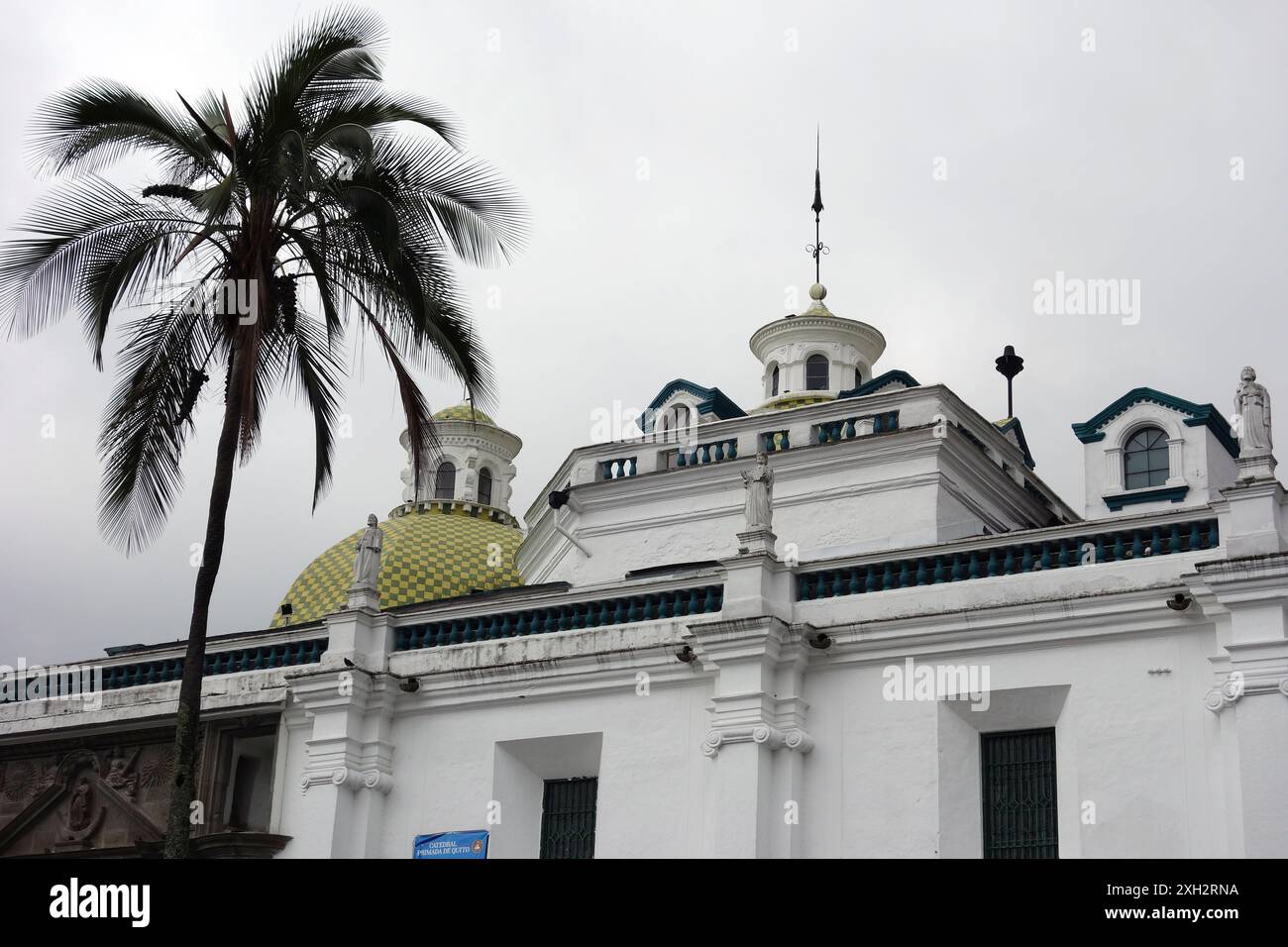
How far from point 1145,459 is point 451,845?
12216 mm

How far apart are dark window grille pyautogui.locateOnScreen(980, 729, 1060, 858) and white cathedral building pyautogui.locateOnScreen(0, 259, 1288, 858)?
0.03m

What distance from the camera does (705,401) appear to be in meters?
29.2

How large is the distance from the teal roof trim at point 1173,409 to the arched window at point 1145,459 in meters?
0.44

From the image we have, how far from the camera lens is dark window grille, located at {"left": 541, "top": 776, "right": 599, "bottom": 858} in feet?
67.2

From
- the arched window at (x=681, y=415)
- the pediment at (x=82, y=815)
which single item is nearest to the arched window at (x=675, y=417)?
the arched window at (x=681, y=415)

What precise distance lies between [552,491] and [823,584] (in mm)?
9100

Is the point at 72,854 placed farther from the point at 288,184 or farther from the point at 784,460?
the point at 784,460

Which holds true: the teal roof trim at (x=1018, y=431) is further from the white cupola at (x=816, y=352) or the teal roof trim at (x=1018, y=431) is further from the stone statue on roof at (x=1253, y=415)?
the stone statue on roof at (x=1253, y=415)

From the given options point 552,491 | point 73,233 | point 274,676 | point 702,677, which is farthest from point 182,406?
point 552,491

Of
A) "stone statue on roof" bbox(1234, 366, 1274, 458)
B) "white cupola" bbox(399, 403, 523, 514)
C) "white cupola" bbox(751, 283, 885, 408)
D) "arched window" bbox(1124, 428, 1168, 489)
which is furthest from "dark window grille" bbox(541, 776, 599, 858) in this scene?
"white cupola" bbox(399, 403, 523, 514)

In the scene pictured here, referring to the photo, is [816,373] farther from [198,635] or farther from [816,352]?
[198,635]

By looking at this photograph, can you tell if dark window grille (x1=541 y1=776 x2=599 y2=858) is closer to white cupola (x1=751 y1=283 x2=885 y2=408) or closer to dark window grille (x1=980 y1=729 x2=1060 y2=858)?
dark window grille (x1=980 y1=729 x2=1060 y2=858)

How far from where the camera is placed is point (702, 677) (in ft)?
64.6

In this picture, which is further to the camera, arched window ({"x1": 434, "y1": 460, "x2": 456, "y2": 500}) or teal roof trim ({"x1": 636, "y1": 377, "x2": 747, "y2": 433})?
arched window ({"x1": 434, "y1": 460, "x2": 456, "y2": 500})
